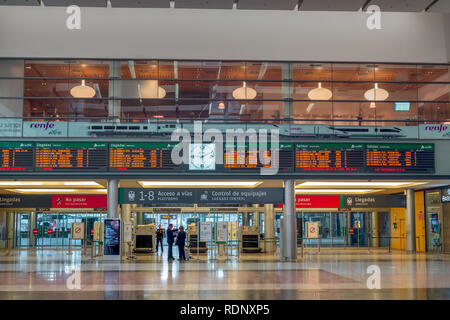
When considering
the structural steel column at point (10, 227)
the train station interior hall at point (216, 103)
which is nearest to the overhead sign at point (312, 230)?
the train station interior hall at point (216, 103)

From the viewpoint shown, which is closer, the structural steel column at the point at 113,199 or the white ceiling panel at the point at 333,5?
the structural steel column at the point at 113,199

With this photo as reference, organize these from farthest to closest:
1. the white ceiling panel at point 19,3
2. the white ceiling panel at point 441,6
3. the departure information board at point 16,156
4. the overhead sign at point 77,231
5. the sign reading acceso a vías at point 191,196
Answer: the overhead sign at point 77,231 → the white ceiling panel at point 441,6 → the white ceiling panel at point 19,3 → the sign reading acceso a vías at point 191,196 → the departure information board at point 16,156

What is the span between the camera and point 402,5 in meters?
23.6

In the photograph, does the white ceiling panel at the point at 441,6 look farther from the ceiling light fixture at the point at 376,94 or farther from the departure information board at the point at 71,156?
the departure information board at the point at 71,156

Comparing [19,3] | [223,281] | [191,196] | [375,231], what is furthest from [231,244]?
[19,3]

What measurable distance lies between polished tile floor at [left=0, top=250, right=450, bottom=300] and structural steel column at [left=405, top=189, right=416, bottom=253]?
7559 millimetres

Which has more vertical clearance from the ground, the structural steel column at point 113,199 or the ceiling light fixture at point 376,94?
the ceiling light fixture at point 376,94

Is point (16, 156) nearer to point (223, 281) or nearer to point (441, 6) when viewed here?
point (223, 281)

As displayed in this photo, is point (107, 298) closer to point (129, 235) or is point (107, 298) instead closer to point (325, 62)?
point (129, 235)

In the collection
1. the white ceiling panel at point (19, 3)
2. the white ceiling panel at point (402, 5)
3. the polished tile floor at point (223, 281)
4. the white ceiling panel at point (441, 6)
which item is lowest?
the polished tile floor at point (223, 281)

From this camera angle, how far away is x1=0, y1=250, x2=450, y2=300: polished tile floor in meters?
10.6

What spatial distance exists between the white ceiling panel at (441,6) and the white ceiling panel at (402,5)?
0.93 m

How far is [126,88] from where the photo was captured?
2159 cm

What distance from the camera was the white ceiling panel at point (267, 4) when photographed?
75.9 ft
